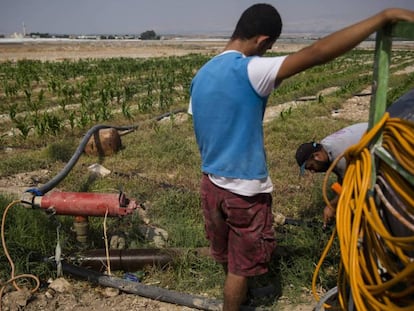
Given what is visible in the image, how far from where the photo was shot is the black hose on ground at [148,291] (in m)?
2.72

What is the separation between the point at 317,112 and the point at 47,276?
275 inches

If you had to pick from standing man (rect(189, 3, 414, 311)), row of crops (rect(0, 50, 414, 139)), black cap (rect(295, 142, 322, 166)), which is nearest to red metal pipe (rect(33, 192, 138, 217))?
standing man (rect(189, 3, 414, 311))

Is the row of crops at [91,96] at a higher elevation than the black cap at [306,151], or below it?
below

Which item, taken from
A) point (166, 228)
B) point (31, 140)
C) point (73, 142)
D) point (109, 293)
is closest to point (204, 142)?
point (109, 293)

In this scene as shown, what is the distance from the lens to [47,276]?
3125mm

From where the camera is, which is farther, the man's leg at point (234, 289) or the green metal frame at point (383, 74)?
the man's leg at point (234, 289)

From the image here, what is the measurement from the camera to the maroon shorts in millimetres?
2172

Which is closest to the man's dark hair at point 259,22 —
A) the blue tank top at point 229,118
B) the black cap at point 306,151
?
the blue tank top at point 229,118

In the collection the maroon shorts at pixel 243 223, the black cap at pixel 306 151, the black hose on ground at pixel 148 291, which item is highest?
the black cap at pixel 306 151

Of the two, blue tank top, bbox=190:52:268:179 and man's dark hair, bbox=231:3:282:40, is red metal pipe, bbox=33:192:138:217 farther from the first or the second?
man's dark hair, bbox=231:3:282:40

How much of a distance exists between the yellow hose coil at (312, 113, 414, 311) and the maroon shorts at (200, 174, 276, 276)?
51 cm

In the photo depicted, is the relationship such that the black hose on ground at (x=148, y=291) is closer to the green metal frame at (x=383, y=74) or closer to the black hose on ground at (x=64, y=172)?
the black hose on ground at (x=64, y=172)

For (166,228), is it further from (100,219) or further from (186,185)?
(186,185)

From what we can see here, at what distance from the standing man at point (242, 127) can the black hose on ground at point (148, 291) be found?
384 mm
